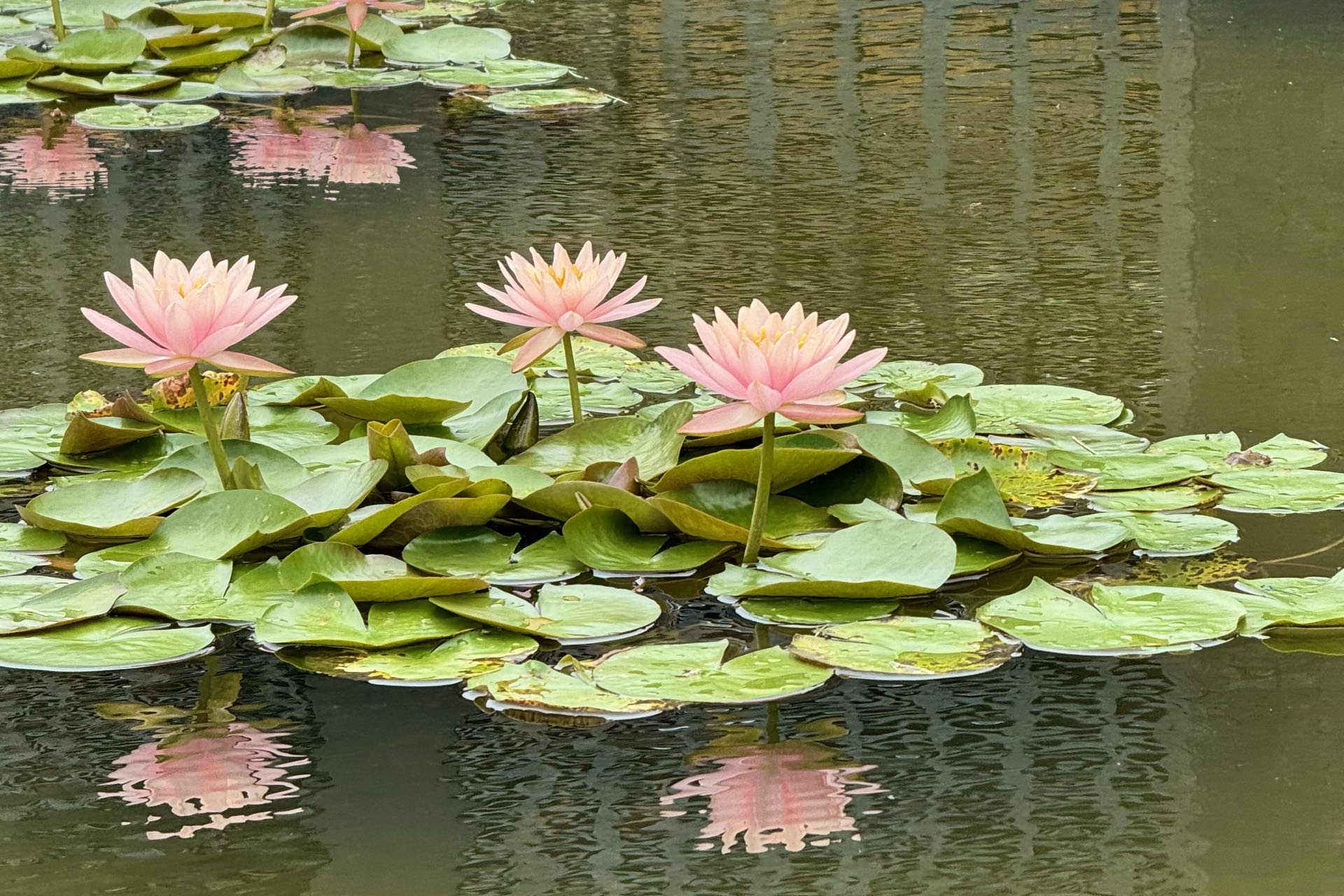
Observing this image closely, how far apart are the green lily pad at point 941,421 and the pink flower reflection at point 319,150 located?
1.56 meters

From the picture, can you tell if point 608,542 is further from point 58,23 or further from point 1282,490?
point 58,23

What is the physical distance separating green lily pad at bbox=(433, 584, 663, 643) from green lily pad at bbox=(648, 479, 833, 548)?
0.39 ft

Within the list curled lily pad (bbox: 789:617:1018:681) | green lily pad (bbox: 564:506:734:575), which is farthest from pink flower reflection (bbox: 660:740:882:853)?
green lily pad (bbox: 564:506:734:575)

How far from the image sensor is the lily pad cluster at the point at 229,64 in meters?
3.88

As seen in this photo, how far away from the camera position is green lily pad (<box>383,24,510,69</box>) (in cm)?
426

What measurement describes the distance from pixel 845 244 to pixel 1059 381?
72 centimetres

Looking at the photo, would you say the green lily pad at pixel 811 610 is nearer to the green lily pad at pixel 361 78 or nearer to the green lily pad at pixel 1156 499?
the green lily pad at pixel 1156 499

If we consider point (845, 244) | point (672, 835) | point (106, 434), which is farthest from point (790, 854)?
point (845, 244)

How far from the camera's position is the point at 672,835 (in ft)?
4.04

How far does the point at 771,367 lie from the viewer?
149 centimetres

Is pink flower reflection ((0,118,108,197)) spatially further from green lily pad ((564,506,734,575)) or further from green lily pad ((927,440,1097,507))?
green lily pad ((927,440,1097,507))

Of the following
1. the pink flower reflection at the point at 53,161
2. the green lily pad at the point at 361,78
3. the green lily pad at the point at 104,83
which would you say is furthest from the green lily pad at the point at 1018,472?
the green lily pad at the point at 104,83

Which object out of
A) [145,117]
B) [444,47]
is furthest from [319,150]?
[444,47]

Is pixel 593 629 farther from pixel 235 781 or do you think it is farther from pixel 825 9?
pixel 825 9
